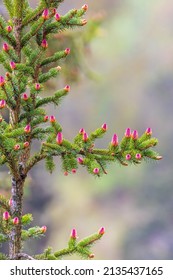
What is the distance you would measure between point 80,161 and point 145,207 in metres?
21.2

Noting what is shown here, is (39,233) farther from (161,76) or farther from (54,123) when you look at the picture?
(161,76)

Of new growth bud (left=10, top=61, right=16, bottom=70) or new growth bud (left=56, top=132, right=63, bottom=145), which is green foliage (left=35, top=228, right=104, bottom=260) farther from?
new growth bud (left=10, top=61, right=16, bottom=70)

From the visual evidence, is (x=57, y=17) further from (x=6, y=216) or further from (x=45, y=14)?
(x=6, y=216)

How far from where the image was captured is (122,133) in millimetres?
25641

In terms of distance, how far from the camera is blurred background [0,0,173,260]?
2125cm

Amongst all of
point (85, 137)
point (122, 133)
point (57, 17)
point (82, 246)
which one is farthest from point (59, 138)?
point (122, 133)

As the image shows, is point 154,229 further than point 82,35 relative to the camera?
Yes

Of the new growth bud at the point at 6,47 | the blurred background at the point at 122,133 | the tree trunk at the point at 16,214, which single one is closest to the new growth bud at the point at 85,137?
the tree trunk at the point at 16,214

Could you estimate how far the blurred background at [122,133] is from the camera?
21250mm

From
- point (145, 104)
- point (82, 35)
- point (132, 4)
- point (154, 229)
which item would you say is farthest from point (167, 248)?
point (132, 4)

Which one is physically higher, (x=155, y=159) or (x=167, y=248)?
(x=167, y=248)

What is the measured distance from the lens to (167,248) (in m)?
20.7

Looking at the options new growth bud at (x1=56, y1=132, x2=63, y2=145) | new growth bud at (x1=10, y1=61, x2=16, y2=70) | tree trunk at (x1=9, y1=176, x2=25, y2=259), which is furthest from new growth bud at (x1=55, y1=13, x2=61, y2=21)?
tree trunk at (x1=9, y1=176, x2=25, y2=259)

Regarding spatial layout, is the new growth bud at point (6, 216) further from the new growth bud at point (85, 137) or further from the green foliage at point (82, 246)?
the new growth bud at point (85, 137)
